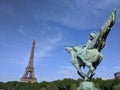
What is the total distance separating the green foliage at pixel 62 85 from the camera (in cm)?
5898

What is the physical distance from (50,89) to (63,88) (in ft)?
11.0

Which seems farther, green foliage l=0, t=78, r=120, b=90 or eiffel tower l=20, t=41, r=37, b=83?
eiffel tower l=20, t=41, r=37, b=83

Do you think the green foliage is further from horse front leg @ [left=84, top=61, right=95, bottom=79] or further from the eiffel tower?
horse front leg @ [left=84, top=61, right=95, bottom=79]

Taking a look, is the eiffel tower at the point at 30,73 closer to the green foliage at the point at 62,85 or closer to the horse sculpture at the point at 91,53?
the green foliage at the point at 62,85

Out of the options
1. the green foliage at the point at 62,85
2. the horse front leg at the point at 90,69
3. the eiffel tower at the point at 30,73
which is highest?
the eiffel tower at the point at 30,73

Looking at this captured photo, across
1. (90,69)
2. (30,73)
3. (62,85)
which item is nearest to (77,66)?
(90,69)

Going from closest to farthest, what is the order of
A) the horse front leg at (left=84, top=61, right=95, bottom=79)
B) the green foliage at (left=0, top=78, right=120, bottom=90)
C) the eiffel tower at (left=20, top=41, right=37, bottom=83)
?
1. the horse front leg at (left=84, top=61, right=95, bottom=79)
2. the green foliage at (left=0, top=78, right=120, bottom=90)
3. the eiffel tower at (left=20, top=41, right=37, bottom=83)

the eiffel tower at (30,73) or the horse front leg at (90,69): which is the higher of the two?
the eiffel tower at (30,73)

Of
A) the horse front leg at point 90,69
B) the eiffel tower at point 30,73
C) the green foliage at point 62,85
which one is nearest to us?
the horse front leg at point 90,69

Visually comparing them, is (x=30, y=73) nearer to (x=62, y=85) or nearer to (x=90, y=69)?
(x=62, y=85)

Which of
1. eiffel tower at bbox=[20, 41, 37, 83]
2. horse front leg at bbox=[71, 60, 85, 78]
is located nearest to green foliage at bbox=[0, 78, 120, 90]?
eiffel tower at bbox=[20, 41, 37, 83]

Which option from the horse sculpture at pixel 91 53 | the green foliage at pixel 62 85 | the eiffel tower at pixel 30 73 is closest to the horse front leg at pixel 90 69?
the horse sculpture at pixel 91 53

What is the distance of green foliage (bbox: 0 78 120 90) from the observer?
194ft

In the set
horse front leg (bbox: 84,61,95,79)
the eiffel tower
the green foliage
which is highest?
the eiffel tower
